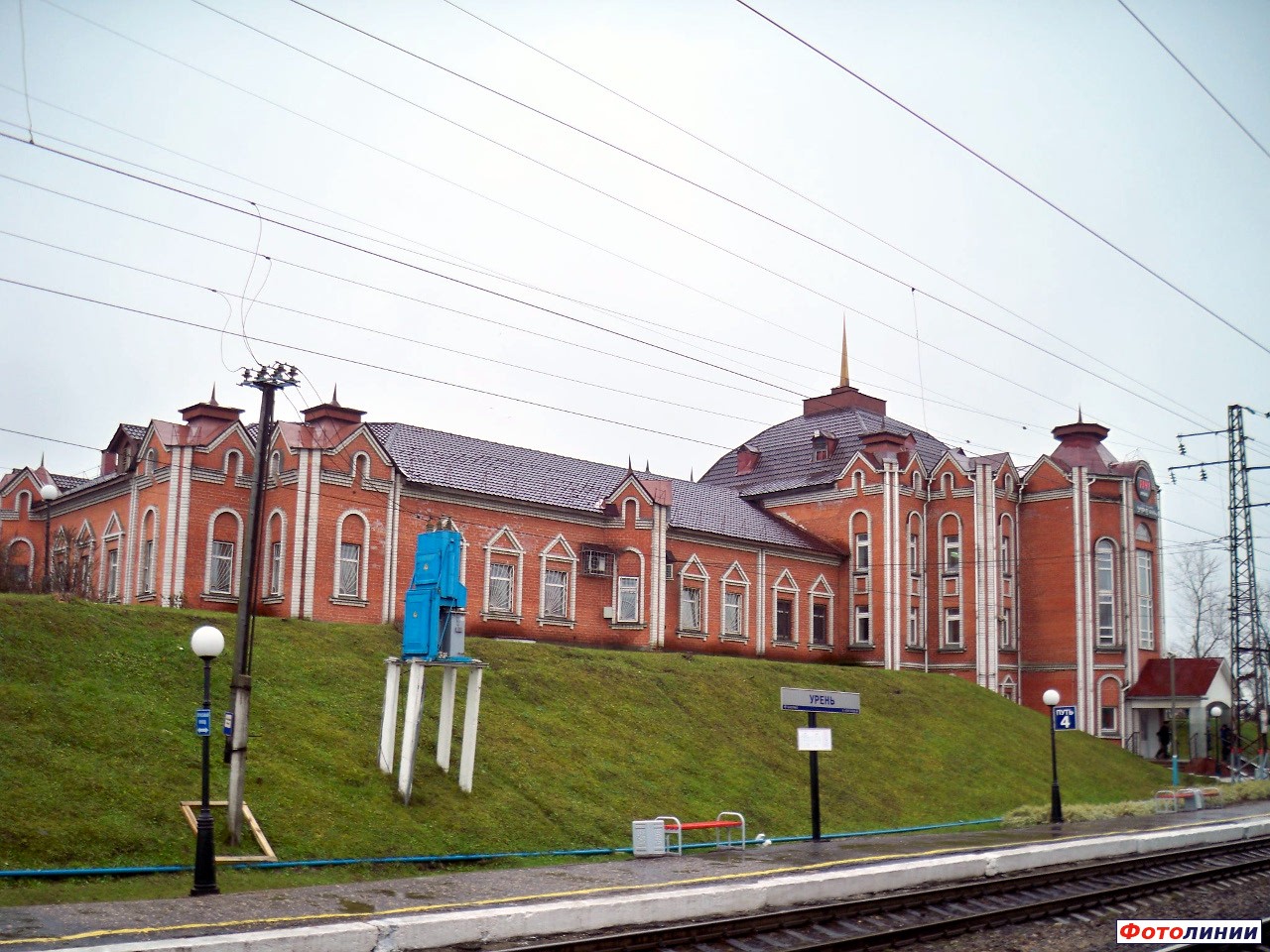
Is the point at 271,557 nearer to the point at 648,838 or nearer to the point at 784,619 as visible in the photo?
the point at 648,838

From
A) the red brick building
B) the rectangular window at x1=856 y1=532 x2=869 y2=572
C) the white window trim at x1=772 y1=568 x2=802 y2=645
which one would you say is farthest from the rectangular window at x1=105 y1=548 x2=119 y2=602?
the rectangular window at x1=856 y1=532 x2=869 y2=572

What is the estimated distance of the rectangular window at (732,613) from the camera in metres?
53.2

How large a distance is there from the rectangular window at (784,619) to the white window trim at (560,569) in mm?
13065

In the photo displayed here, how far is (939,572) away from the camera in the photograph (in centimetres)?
5900

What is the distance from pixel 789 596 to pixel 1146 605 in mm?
18407

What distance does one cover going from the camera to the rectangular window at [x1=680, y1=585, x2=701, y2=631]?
5137cm

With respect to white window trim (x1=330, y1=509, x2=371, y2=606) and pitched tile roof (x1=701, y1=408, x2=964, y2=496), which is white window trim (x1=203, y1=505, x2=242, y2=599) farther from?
pitched tile roof (x1=701, y1=408, x2=964, y2=496)

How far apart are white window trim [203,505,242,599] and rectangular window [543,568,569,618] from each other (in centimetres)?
1171

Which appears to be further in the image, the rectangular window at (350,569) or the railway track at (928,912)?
the rectangular window at (350,569)

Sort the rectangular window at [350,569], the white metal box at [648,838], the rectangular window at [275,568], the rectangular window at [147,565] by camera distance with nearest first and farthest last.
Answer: the white metal box at [648,838] < the rectangular window at [275,568] < the rectangular window at [350,569] < the rectangular window at [147,565]

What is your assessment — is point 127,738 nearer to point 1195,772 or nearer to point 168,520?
point 168,520

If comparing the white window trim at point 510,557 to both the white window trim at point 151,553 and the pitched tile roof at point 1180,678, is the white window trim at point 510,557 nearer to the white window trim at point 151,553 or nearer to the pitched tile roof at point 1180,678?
the white window trim at point 151,553

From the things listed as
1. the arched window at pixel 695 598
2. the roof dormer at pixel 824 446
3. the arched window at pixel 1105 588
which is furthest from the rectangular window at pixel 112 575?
the arched window at pixel 1105 588

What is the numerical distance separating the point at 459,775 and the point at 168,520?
18.1m
